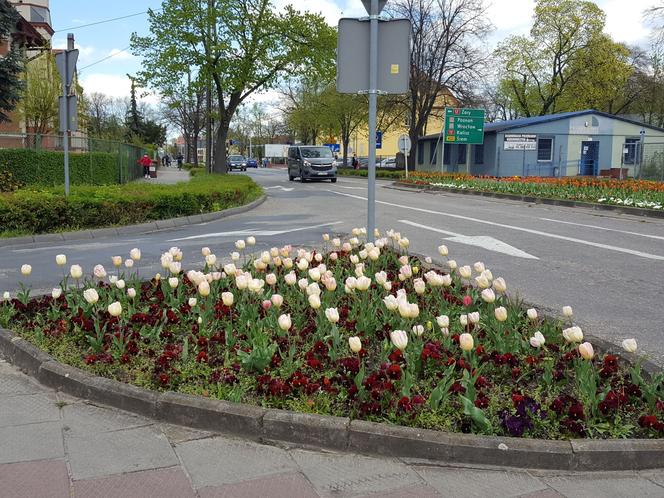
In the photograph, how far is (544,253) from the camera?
967 cm

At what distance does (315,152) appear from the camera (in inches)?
1529

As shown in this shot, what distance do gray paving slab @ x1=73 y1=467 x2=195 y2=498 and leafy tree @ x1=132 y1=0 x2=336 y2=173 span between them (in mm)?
27434

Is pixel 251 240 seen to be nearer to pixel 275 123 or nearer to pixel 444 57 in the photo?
pixel 444 57

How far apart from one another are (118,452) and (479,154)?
132ft

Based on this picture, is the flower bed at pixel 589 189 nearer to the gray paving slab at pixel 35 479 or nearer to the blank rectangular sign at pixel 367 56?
the blank rectangular sign at pixel 367 56

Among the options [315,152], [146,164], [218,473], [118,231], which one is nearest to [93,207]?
[118,231]

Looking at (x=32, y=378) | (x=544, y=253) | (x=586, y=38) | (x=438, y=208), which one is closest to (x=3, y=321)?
(x=32, y=378)

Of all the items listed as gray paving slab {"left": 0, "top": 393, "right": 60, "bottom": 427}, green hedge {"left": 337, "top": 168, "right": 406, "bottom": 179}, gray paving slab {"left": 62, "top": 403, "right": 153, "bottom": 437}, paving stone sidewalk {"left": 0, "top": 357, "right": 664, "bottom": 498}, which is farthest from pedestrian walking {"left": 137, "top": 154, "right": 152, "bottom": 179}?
paving stone sidewalk {"left": 0, "top": 357, "right": 664, "bottom": 498}

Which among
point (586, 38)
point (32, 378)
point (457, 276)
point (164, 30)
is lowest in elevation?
point (32, 378)

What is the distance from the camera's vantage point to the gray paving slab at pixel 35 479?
2.79 m

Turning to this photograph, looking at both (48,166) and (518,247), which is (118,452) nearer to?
(518,247)

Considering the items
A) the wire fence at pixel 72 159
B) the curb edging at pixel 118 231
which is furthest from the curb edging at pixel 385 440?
the wire fence at pixel 72 159

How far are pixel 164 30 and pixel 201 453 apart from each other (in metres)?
28.9

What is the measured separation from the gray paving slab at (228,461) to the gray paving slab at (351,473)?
102mm
